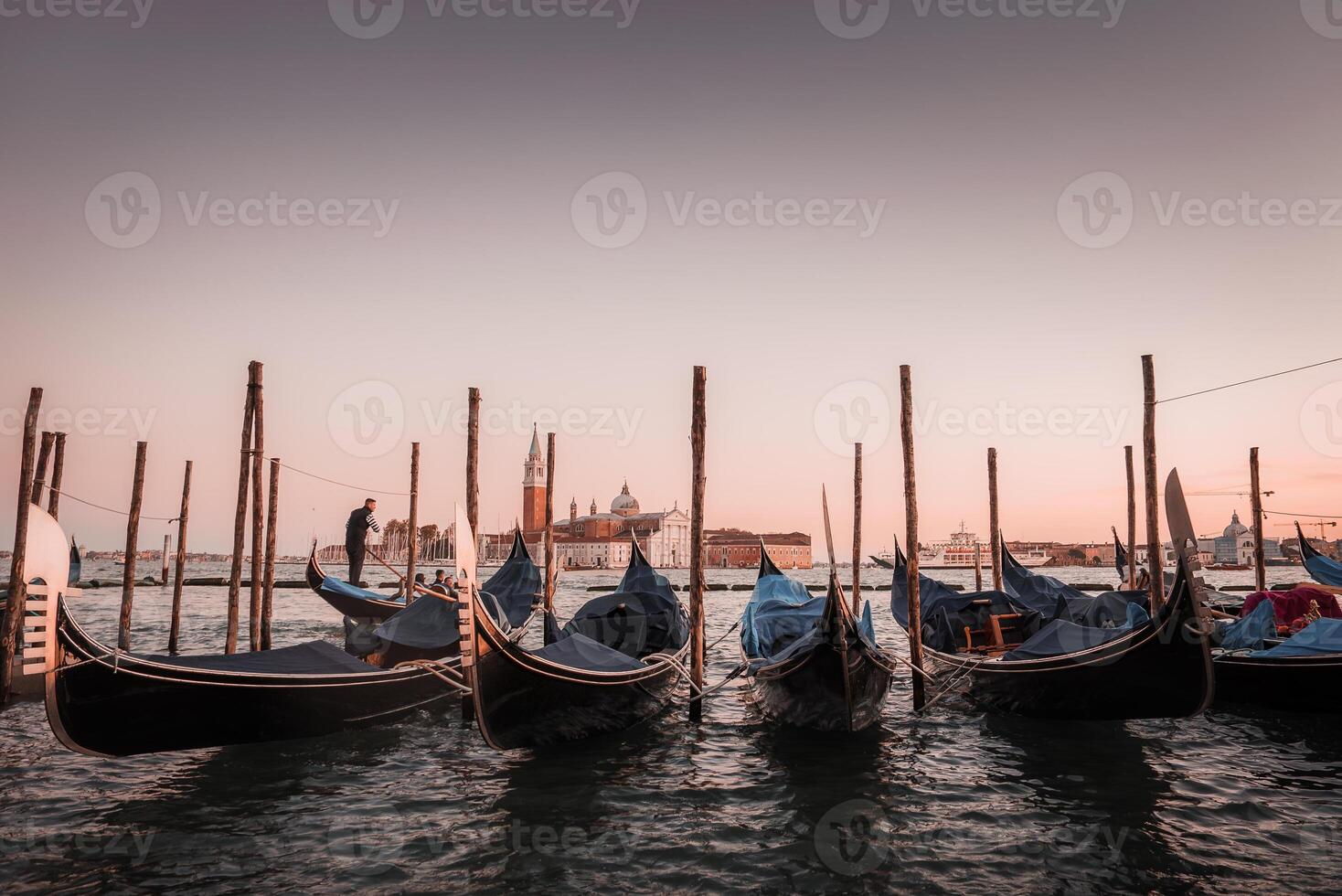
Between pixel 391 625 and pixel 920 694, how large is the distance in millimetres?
6540

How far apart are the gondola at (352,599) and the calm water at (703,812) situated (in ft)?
17.1

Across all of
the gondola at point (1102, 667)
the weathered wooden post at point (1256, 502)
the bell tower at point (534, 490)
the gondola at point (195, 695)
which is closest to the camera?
the gondola at point (195, 695)

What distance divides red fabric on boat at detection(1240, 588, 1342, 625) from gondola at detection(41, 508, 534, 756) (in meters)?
11.0

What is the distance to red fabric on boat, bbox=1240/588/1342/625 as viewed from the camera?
9.94 meters

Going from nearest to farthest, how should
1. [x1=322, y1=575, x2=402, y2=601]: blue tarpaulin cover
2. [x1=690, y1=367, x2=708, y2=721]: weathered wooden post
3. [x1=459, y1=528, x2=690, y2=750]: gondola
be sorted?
[x1=459, y1=528, x2=690, y2=750]: gondola < [x1=690, y1=367, x2=708, y2=721]: weathered wooden post < [x1=322, y1=575, x2=402, y2=601]: blue tarpaulin cover

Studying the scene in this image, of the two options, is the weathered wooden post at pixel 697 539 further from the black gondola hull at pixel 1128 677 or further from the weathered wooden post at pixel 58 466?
the weathered wooden post at pixel 58 466

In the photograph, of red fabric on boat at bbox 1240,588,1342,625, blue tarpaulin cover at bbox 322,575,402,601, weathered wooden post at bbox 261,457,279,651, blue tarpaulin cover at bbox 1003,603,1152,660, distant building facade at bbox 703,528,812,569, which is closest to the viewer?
blue tarpaulin cover at bbox 1003,603,1152,660

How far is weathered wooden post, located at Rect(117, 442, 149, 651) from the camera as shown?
10836 mm

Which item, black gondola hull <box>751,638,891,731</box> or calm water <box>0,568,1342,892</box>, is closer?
calm water <box>0,568,1342,892</box>

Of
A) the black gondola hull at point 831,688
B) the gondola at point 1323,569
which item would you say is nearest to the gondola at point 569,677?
the black gondola hull at point 831,688

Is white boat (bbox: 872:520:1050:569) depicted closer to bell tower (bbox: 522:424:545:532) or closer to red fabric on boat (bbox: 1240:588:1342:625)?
bell tower (bbox: 522:424:545:532)

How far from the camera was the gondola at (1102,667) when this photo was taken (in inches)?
253

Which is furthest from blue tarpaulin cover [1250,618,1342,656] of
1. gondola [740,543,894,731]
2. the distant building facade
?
the distant building facade

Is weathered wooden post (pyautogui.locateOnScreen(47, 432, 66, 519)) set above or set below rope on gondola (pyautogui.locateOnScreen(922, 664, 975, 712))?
above
